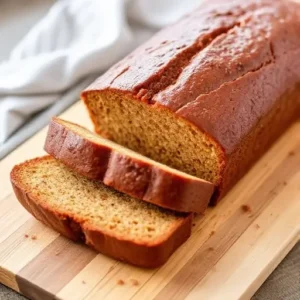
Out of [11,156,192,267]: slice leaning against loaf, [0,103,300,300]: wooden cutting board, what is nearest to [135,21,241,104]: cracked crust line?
[11,156,192,267]: slice leaning against loaf

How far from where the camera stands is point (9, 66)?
14.5 feet

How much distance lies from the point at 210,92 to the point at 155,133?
0.36 m

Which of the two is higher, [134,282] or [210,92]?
[210,92]

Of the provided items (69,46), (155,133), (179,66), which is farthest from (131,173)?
(69,46)

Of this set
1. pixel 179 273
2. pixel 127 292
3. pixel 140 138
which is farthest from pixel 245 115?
pixel 127 292

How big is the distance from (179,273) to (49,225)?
70cm

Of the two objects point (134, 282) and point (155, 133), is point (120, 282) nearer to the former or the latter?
point (134, 282)

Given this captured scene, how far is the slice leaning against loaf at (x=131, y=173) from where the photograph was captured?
3.02 m

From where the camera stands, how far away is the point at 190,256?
3.17 metres

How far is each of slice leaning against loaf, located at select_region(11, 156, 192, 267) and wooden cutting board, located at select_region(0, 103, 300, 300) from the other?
0.24ft

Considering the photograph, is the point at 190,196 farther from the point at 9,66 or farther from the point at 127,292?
the point at 9,66

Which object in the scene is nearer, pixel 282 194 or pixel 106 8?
pixel 282 194

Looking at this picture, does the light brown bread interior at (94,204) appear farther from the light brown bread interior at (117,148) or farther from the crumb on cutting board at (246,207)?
the crumb on cutting board at (246,207)

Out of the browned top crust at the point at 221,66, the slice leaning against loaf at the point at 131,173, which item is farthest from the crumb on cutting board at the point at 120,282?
the browned top crust at the point at 221,66
